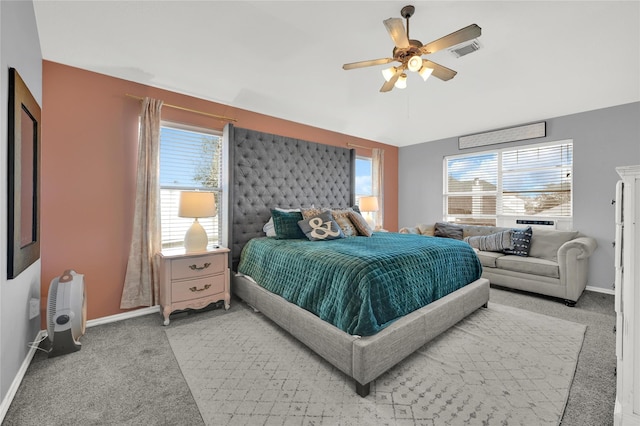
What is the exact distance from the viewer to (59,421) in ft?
4.68

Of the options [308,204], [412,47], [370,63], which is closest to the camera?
[412,47]

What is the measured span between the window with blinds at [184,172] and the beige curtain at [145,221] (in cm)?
20

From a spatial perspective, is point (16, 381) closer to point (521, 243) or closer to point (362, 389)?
point (362, 389)

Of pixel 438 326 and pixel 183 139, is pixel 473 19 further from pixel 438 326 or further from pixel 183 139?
pixel 183 139

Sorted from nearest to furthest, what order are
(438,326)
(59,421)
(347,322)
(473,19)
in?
1. (59,421)
2. (347,322)
3. (473,19)
4. (438,326)

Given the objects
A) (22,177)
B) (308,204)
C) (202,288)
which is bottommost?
(202,288)

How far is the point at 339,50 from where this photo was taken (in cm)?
248

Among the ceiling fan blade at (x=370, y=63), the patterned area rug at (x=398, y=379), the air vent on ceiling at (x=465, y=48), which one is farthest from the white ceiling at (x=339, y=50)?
the patterned area rug at (x=398, y=379)

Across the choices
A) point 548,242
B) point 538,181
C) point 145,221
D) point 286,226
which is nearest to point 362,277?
point 286,226

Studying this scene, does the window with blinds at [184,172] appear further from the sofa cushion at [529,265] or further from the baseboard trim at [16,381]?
the sofa cushion at [529,265]

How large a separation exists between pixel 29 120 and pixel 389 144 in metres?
5.24

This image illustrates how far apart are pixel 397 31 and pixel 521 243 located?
339cm

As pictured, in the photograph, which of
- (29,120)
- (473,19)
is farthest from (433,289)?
(29,120)

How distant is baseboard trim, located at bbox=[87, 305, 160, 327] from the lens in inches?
102
